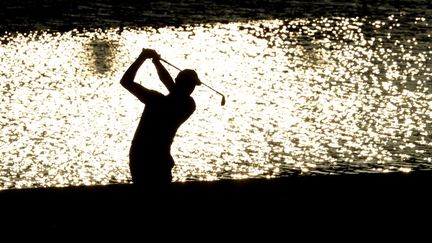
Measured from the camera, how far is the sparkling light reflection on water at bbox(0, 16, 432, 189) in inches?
1134

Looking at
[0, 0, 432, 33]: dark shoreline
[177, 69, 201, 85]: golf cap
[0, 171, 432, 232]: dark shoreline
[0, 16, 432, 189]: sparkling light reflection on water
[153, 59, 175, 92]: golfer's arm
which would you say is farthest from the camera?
Result: [0, 0, 432, 33]: dark shoreline

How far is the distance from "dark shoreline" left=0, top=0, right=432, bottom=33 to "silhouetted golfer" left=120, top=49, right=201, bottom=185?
43915 mm

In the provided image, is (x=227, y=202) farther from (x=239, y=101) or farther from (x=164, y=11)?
(x=164, y=11)

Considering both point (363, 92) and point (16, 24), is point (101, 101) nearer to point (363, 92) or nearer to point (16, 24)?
point (363, 92)

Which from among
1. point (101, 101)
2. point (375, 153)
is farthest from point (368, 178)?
point (101, 101)

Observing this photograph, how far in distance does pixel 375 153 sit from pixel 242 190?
18662 millimetres

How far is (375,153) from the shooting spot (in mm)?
29359

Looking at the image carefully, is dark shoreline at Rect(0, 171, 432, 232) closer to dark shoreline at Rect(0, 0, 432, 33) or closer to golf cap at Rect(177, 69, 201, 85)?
golf cap at Rect(177, 69, 201, 85)

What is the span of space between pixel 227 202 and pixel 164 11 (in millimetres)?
49964

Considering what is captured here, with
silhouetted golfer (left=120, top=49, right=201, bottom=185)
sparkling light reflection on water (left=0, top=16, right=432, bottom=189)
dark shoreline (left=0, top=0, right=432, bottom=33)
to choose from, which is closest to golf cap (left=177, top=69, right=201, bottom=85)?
silhouetted golfer (left=120, top=49, right=201, bottom=185)

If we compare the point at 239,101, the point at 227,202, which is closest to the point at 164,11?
the point at 239,101

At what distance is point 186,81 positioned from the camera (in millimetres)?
9406

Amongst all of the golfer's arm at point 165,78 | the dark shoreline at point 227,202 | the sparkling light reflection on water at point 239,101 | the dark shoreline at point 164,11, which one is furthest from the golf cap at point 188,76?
the dark shoreline at point 164,11

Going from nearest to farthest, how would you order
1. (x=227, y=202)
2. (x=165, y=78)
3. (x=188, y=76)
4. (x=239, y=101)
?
(x=188, y=76) → (x=165, y=78) → (x=227, y=202) → (x=239, y=101)
